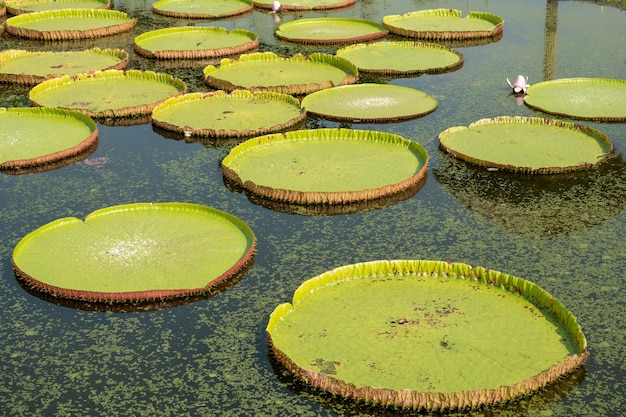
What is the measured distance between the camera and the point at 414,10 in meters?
10.2

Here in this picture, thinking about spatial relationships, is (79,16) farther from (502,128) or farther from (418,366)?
(418,366)

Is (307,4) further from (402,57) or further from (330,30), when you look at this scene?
(402,57)

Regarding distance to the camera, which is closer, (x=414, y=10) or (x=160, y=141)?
(x=160, y=141)

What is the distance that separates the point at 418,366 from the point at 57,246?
7.04 ft

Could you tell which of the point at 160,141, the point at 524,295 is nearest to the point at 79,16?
the point at 160,141

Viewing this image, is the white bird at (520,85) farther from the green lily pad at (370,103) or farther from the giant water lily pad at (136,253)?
the giant water lily pad at (136,253)

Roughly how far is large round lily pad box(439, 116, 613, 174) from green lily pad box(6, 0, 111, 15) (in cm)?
626

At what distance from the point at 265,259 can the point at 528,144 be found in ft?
7.64

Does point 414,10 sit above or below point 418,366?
above

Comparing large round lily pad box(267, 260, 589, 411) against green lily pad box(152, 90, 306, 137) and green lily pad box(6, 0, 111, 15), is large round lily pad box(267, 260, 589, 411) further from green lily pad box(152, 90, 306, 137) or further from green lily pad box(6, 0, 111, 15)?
green lily pad box(6, 0, 111, 15)

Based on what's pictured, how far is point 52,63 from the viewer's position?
8031 mm

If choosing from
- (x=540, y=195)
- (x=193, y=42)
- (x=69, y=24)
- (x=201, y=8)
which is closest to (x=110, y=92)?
(x=193, y=42)

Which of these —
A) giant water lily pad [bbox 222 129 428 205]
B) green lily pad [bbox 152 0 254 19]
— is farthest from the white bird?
green lily pad [bbox 152 0 254 19]

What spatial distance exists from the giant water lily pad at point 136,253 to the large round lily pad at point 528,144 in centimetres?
193
